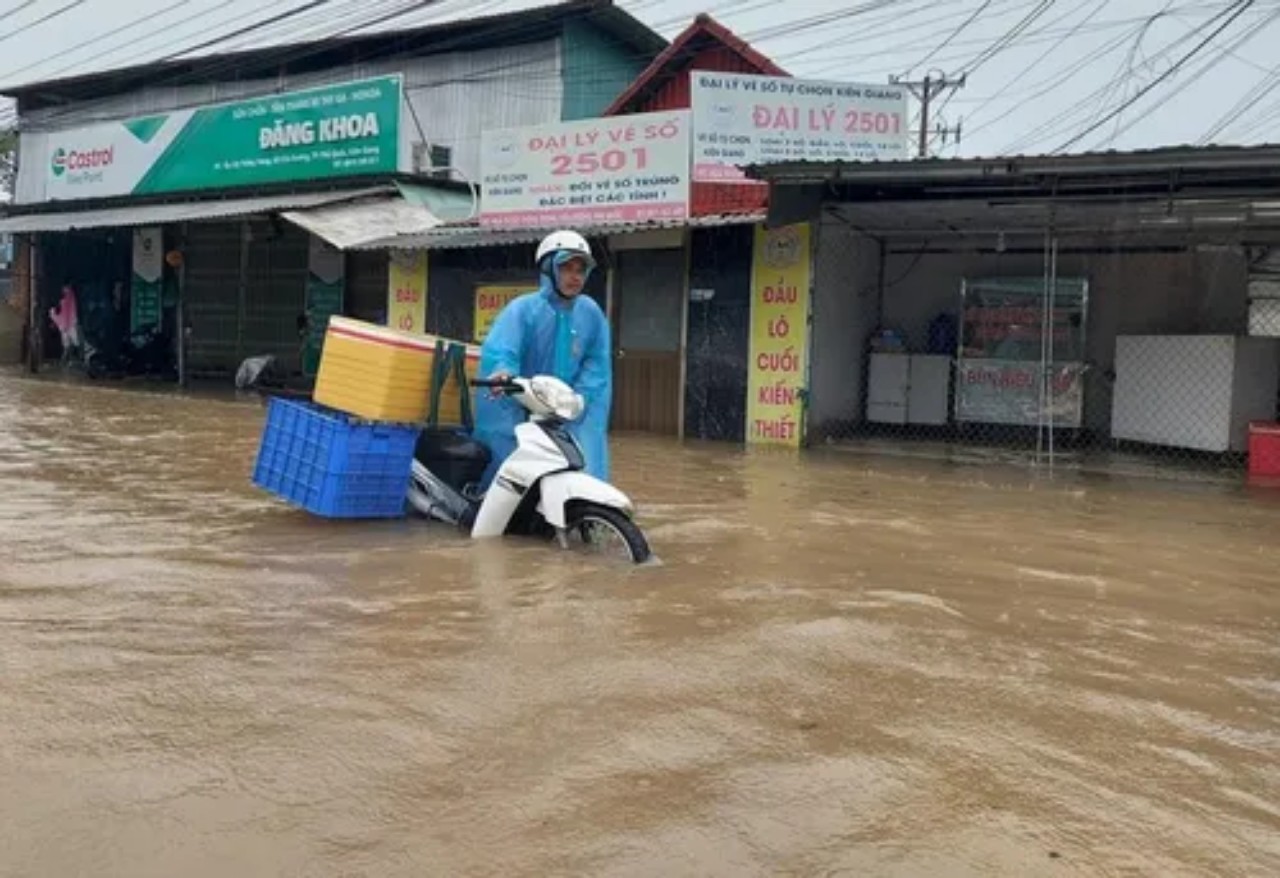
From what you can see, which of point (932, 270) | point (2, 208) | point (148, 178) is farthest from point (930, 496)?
point (2, 208)

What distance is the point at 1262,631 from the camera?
4.93 m

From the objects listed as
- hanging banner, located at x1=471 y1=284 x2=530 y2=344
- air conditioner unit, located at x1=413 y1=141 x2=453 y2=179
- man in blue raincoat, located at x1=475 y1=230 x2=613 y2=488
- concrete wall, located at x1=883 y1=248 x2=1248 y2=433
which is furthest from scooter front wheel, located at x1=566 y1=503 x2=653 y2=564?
air conditioner unit, located at x1=413 y1=141 x2=453 y2=179

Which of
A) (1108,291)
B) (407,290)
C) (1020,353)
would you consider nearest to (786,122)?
(1020,353)

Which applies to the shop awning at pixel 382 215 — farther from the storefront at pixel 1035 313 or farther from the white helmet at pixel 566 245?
the white helmet at pixel 566 245

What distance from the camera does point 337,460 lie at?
6441mm

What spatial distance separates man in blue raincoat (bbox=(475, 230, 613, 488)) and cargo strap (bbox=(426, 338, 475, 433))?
0.13 meters

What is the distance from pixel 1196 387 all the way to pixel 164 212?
14.9 metres

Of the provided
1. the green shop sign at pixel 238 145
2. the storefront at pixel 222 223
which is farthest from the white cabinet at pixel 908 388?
the green shop sign at pixel 238 145

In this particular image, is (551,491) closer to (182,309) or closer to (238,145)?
(238,145)

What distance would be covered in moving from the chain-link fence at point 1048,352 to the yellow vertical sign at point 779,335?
23 centimetres

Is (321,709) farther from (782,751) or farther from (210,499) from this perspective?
(210,499)

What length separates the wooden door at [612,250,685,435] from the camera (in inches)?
533

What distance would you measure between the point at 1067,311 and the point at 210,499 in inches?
356

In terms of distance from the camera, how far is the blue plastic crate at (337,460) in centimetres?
642
